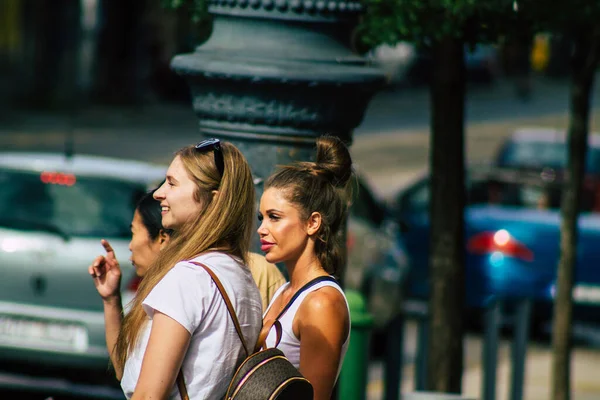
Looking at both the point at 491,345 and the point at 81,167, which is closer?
the point at 491,345

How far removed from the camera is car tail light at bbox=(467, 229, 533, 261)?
10.5 metres

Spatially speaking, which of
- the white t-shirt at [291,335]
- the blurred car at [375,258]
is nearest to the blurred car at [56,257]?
the blurred car at [375,258]

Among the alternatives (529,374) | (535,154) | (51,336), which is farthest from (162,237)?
(535,154)

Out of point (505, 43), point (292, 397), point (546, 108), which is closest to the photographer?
point (292, 397)

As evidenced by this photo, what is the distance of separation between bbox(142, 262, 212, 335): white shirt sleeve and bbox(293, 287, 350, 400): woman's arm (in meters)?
0.32

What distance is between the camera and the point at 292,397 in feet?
9.41

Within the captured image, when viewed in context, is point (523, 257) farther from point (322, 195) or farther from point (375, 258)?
point (322, 195)

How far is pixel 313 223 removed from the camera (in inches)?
127

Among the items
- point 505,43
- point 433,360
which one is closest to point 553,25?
point 505,43

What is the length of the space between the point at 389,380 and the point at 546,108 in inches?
1343

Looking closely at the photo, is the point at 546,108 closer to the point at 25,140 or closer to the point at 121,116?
the point at 121,116

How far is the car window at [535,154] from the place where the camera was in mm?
14578

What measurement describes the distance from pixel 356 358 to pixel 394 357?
55 centimetres

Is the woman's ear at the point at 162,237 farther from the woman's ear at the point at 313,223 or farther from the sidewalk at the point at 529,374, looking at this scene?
the sidewalk at the point at 529,374
